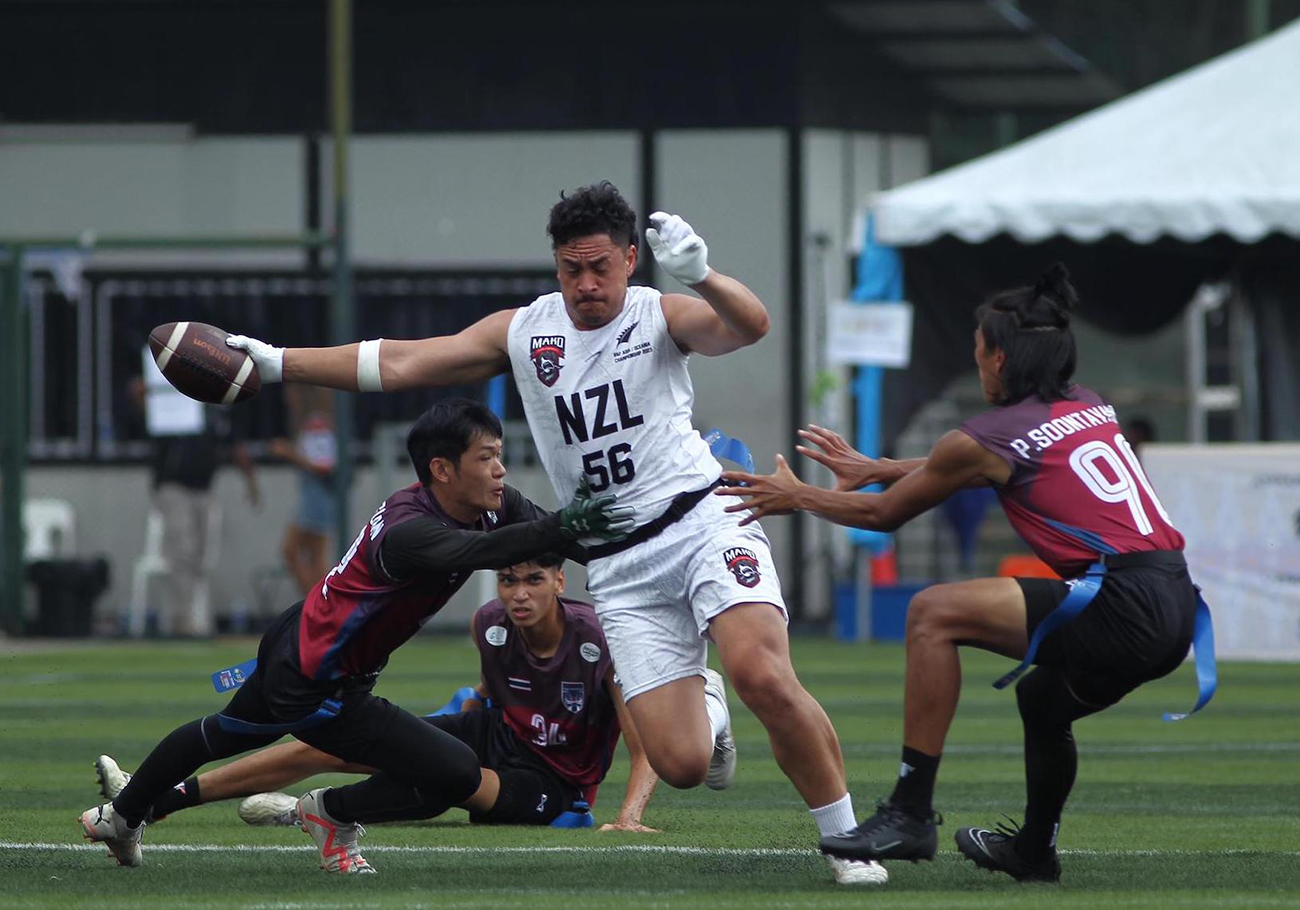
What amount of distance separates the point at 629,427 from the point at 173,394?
1355 centimetres

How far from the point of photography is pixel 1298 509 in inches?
608

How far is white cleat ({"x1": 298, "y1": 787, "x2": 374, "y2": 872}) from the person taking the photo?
23.0ft

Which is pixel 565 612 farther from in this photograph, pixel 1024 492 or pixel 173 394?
pixel 173 394

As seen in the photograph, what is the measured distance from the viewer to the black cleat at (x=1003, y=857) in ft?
21.7

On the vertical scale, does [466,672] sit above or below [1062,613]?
below

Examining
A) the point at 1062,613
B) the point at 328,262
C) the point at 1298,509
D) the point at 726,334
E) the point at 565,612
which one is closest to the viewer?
the point at 1062,613

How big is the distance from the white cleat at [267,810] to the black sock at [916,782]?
9.44ft

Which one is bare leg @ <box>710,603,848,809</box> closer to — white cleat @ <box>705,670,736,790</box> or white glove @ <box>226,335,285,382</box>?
white cleat @ <box>705,670,736,790</box>

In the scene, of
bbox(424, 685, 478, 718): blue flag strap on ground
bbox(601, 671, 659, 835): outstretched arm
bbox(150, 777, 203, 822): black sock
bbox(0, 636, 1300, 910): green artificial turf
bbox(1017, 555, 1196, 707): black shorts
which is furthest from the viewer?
bbox(424, 685, 478, 718): blue flag strap on ground

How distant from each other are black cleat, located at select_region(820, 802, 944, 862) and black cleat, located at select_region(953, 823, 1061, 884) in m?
0.38

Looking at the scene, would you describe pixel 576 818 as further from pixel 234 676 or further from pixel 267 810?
pixel 234 676

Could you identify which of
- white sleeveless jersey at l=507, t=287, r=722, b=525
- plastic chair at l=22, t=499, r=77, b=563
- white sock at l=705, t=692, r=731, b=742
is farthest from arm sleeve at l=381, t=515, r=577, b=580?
plastic chair at l=22, t=499, r=77, b=563

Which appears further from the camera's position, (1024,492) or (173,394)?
(173,394)

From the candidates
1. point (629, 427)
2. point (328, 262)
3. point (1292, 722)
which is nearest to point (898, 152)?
point (328, 262)
